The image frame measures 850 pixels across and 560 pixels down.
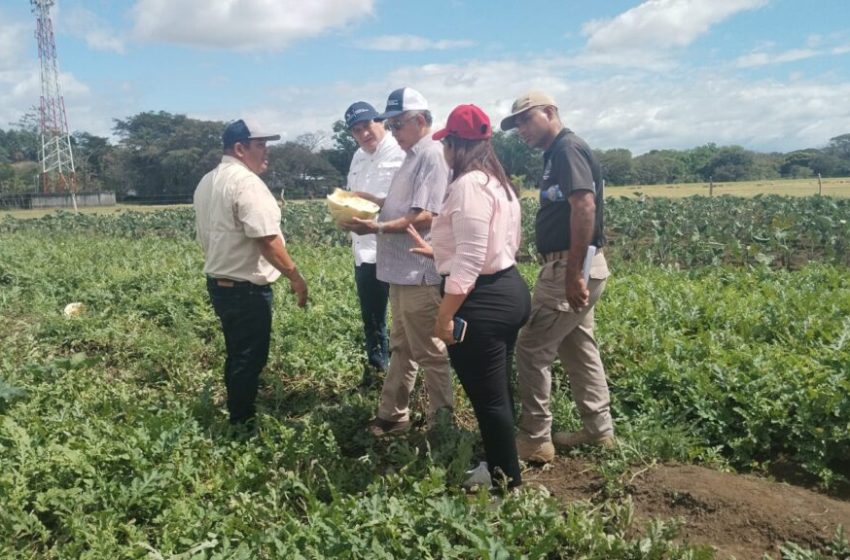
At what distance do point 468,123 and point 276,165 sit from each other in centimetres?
4614

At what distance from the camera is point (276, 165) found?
156 ft

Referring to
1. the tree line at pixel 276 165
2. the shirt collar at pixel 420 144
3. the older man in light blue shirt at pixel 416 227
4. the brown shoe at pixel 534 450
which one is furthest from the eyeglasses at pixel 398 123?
the tree line at pixel 276 165

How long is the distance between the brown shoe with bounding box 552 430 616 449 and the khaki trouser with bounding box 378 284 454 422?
66 cm

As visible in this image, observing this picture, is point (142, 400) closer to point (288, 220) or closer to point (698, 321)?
point (698, 321)

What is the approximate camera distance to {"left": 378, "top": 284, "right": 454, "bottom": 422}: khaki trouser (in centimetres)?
388

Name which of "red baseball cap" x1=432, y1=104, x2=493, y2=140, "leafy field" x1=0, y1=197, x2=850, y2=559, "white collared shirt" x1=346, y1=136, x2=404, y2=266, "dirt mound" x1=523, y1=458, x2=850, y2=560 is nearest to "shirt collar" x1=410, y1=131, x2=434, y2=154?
"white collared shirt" x1=346, y1=136, x2=404, y2=266

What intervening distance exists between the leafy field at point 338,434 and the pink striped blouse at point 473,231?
92 cm

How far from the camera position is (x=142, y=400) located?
5.03 meters

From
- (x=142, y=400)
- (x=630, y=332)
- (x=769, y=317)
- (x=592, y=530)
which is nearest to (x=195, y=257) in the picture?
(x=142, y=400)

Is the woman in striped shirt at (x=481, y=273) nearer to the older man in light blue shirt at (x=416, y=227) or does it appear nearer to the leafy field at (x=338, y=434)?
the leafy field at (x=338, y=434)

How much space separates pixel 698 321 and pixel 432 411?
269 cm

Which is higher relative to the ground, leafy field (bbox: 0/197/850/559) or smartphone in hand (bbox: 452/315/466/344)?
smartphone in hand (bbox: 452/315/466/344)

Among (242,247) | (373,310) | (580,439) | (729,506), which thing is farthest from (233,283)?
(729,506)

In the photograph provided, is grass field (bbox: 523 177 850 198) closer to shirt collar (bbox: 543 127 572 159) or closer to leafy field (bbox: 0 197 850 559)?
leafy field (bbox: 0 197 850 559)
